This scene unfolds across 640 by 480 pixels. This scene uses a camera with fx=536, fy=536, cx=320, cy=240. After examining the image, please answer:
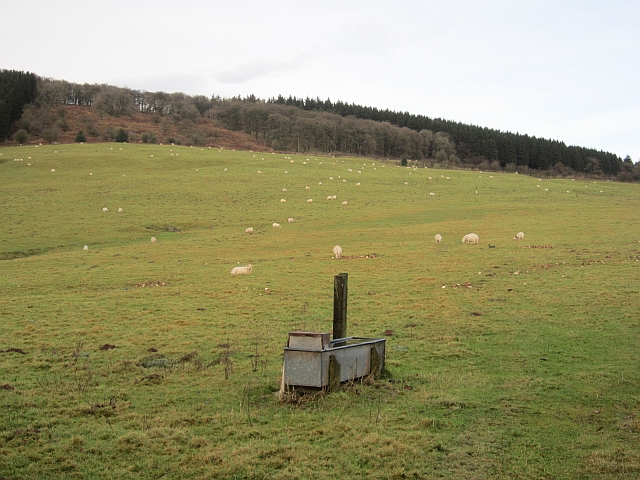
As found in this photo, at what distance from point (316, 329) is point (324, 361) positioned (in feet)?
19.1

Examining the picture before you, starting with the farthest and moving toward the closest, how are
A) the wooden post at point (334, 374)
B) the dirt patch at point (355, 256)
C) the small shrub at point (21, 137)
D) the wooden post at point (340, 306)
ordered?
the small shrub at point (21, 137) → the dirt patch at point (355, 256) → the wooden post at point (340, 306) → the wooden post at point (334, 374)

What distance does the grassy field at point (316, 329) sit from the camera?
27.2 feet

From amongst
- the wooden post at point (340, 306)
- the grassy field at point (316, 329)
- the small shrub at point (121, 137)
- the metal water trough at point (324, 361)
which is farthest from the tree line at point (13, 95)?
the metal water trough at point (324, 361)

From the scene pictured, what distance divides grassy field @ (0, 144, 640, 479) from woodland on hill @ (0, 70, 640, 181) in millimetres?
90425

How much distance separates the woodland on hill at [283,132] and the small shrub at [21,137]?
14.6 meters

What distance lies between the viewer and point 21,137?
100 metres

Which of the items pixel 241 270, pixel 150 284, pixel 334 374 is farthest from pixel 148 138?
pixel 334 374

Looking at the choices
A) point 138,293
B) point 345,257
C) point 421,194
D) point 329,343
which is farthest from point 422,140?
point 329,343

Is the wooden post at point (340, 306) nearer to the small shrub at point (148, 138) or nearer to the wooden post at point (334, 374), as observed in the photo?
the wooden post at point (334, 374)

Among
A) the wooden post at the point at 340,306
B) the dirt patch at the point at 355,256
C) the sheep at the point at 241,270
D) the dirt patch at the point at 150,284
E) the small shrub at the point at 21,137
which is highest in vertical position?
the small shrub at the point at 21,137

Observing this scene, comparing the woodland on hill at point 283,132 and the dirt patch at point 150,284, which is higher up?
the woodland on hill at point 283,132

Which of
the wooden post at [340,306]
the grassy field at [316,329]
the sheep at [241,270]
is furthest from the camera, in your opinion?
the sheep at [241,270]

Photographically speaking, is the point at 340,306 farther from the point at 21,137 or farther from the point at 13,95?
the point at 13,95

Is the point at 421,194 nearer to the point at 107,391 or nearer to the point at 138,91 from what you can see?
the point at 107,391
